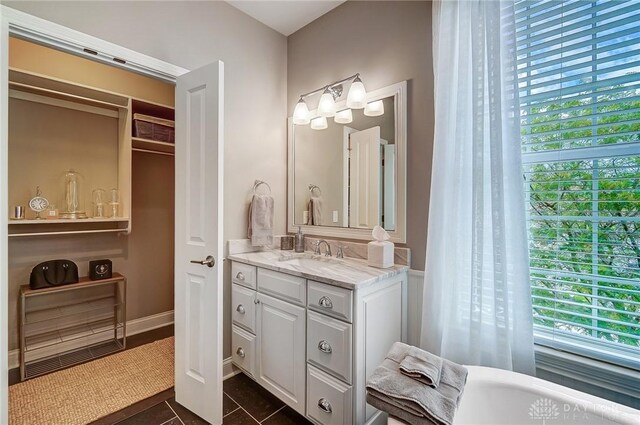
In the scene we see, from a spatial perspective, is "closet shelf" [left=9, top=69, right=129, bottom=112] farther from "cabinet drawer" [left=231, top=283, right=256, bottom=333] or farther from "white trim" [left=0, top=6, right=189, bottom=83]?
"cabinet drawer" [left=231, top=283, right=256, bottom=333]

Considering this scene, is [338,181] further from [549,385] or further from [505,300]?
[549,385]

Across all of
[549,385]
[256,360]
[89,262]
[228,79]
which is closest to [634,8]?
[549,385]

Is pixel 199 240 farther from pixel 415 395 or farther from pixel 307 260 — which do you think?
pixel 415 395

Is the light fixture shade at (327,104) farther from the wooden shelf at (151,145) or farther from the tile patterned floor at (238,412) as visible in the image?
the tile patterned floor at (238,412)

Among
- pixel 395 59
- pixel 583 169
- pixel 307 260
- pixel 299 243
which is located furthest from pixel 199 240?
pixel 583 169

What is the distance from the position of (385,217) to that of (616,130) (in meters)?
1.14

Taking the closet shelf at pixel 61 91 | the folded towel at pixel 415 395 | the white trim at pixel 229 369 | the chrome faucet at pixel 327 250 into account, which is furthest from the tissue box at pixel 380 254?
the closet shelf at pixel 61 91

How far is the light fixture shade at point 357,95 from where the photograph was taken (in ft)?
6.34

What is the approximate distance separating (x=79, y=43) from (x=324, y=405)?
92.1 inches

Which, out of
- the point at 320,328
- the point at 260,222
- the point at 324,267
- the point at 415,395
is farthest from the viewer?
the point at 260,222

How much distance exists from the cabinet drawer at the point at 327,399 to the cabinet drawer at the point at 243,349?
0.52 meters

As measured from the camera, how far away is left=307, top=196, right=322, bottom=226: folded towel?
2.30 m

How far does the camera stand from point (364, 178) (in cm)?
202

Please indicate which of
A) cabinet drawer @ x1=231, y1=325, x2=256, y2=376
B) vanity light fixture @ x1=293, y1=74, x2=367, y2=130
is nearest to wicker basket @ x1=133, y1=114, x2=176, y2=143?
vanity light fixture @ x1=293, y1=74, x2=367, y2=130
